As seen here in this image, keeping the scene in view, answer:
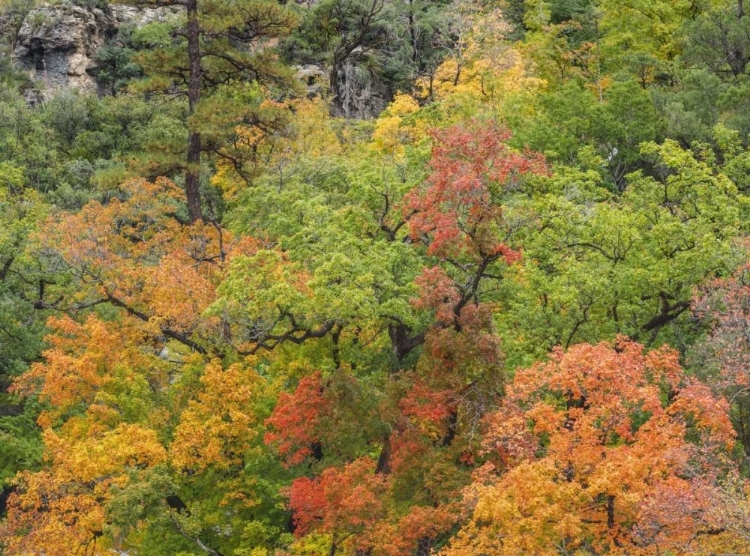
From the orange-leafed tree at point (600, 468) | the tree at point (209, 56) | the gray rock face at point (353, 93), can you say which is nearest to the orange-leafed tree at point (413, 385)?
the orange-leafed tree at point (600, 468)

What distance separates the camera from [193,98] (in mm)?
30594

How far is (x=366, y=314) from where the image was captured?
20188 mm

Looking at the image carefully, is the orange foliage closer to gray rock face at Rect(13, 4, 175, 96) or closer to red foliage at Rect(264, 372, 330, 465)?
red foliage at Rect(264, 372, 330, 465)

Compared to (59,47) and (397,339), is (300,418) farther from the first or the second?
(59,47)

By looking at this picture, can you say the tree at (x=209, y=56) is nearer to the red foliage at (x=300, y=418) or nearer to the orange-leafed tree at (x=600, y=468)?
the red foliage at (x=300, y=418)

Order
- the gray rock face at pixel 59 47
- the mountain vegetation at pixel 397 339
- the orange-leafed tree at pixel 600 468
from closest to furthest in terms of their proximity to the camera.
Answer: the orange-leafed tree at pixel 600 468
the mountain vegetation at pixel 397 339
the gray rock face at pixel 59 47

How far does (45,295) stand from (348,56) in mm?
28183

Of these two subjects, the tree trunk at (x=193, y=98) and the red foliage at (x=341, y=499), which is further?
the tree trunk at (x=193, y=98)

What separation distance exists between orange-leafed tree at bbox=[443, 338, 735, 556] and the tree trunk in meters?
15.9

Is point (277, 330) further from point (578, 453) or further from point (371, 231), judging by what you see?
point (578, 453)

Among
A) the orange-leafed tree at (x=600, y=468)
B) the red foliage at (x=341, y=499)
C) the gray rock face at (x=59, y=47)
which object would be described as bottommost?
the gray rock face at (x=59, y=47)

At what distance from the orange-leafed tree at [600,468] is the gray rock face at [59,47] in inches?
1838

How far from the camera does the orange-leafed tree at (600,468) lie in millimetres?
15227

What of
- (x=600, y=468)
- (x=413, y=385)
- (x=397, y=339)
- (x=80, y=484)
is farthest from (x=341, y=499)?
(x=80, y=484)
